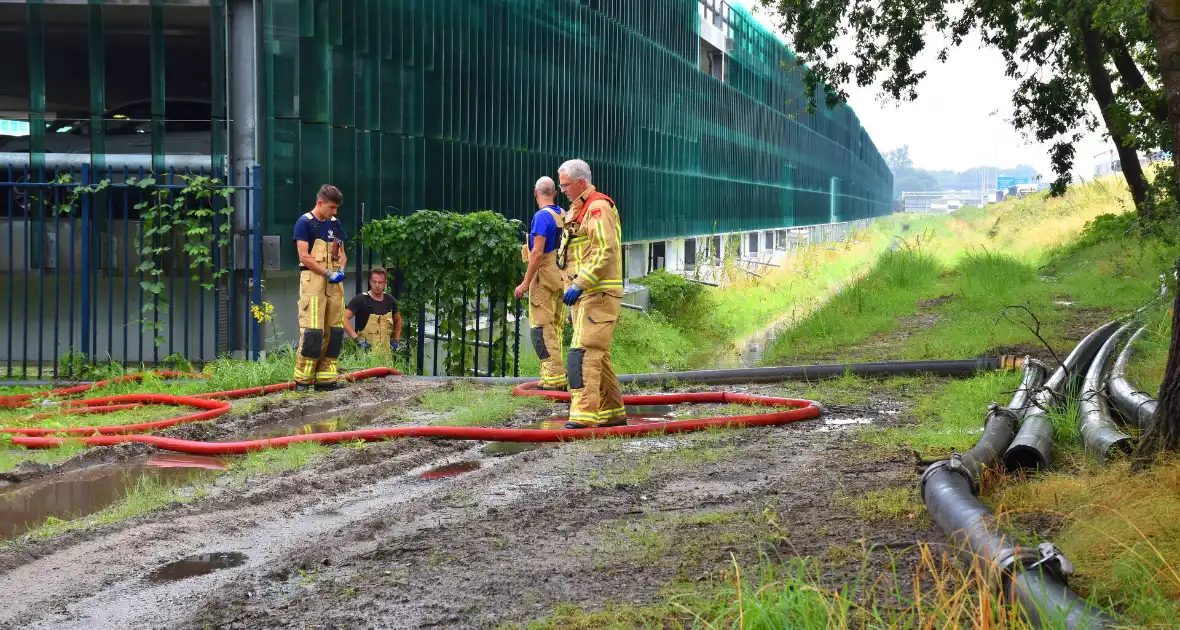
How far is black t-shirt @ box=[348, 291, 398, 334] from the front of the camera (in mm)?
13148

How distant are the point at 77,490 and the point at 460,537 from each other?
2.98 meters

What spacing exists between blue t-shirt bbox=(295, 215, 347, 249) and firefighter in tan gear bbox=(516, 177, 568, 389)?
177 centimetres

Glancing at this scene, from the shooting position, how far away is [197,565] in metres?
5.33

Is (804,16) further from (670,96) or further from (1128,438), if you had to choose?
(670,96)

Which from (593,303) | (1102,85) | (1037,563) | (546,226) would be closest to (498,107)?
(1102,85)

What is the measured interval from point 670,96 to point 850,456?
31.6 meters

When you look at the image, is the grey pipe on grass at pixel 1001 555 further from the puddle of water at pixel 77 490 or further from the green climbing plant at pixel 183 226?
the green climbing plant at pixel 183 226

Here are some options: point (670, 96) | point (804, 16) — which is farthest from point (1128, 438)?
point (670, 96)

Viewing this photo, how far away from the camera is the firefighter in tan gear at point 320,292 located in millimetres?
10875

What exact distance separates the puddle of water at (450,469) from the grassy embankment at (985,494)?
257cm

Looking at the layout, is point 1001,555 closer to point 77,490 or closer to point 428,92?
point 77,490

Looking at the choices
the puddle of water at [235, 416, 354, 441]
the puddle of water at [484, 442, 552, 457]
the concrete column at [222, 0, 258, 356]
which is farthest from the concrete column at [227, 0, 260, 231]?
the puddle of water at [484, 442, 552, 457]

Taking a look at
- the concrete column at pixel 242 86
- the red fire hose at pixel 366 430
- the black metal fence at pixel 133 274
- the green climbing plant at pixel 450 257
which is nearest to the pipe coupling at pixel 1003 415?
the red fire hose at pixel 366 430

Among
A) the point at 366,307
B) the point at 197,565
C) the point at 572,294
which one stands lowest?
the point at 197,565
